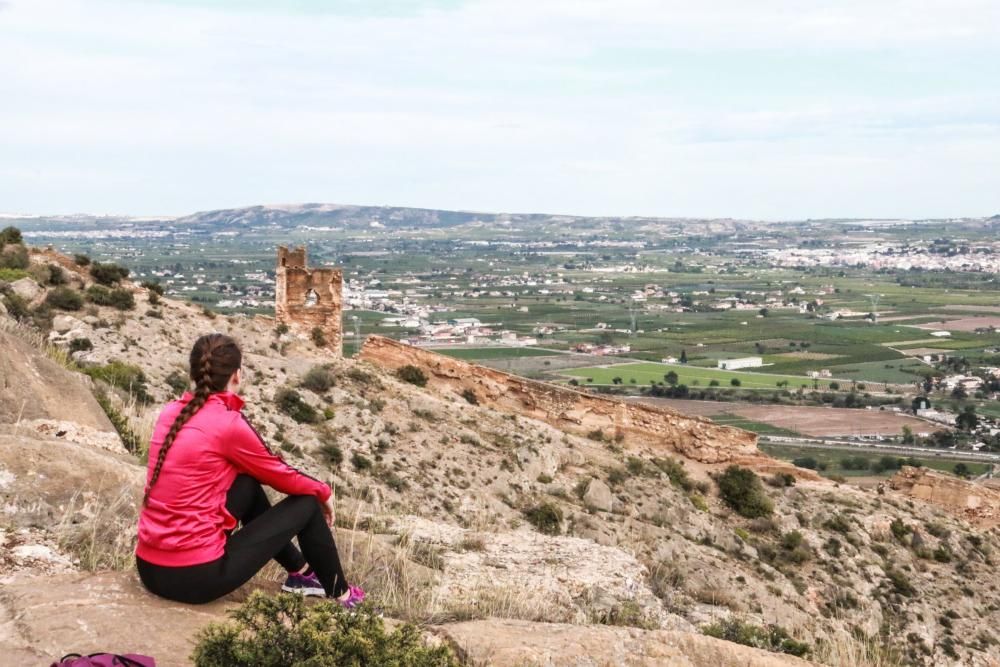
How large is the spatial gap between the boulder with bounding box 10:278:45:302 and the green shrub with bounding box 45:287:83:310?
8.4 inches

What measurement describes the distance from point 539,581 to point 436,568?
2.65ft

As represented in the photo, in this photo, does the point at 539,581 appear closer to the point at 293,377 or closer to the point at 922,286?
the point at 293,377

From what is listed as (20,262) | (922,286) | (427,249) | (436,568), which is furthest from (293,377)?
(427,249)

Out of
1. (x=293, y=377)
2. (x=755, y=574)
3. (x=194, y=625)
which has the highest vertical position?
(x=194, y=625)

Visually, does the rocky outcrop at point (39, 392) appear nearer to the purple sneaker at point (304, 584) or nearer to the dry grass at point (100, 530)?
the dry grass at point (100, 530)

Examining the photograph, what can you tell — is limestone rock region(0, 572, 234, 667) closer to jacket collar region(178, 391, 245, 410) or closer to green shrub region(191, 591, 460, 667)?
green shrub region(191, 591, 460, 667)

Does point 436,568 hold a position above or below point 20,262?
A: below

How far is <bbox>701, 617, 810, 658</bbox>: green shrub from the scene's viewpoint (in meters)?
6.25

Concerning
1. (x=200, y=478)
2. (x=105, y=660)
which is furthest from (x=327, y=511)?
(x=105, y=660)

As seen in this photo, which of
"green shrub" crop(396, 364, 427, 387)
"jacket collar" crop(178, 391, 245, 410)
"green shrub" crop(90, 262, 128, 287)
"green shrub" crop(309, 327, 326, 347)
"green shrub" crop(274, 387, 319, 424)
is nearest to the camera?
"jacket collar" crop(178, 391, 245, 410)

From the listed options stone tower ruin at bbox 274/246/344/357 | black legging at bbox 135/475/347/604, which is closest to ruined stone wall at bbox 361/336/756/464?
stone tower ruin at bbox 274/246/344/357

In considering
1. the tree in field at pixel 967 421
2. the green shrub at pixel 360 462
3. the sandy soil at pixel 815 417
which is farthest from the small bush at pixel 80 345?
the tree in field at pixel 967 421

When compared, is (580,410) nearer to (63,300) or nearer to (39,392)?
(63,300)

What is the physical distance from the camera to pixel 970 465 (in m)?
46.3
